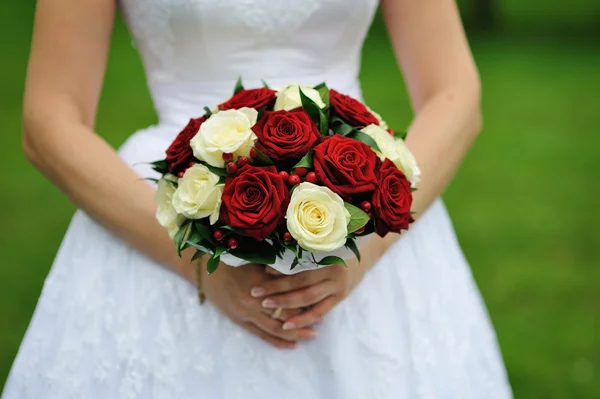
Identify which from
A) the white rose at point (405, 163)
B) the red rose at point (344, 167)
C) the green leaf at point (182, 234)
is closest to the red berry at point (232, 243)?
the green leaf at point (182, 234)

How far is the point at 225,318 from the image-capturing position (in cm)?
230

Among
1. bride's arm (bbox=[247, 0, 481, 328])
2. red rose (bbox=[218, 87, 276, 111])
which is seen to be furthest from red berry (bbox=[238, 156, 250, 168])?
bride's arm (bbox=[247, 0, 481, 328])

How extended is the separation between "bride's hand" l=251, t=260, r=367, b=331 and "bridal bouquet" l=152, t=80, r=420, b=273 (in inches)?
5.4

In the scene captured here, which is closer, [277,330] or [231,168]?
[231,168]

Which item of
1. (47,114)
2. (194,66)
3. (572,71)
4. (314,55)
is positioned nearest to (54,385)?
(47,114)

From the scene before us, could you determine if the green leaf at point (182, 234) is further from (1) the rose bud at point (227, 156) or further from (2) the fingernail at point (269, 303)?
(2) the fingernail at point (269, 303)

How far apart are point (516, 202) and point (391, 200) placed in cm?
655

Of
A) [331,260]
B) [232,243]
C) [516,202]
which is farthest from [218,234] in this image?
[516,202]

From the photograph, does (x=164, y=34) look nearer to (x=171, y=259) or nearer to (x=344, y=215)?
(x=171, y=259)

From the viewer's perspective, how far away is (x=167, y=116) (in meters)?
2.61

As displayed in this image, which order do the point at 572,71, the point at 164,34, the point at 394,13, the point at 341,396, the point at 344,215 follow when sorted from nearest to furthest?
the point at 344,215 < the point at 341,396 < the point at 164,34 < the point at 394,13 < the point at 572,71

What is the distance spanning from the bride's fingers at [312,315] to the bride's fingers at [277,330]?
19 mm

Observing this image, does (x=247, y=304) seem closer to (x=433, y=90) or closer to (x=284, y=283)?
(x=284, y=283)

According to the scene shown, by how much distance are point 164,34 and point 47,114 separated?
1.34ft
